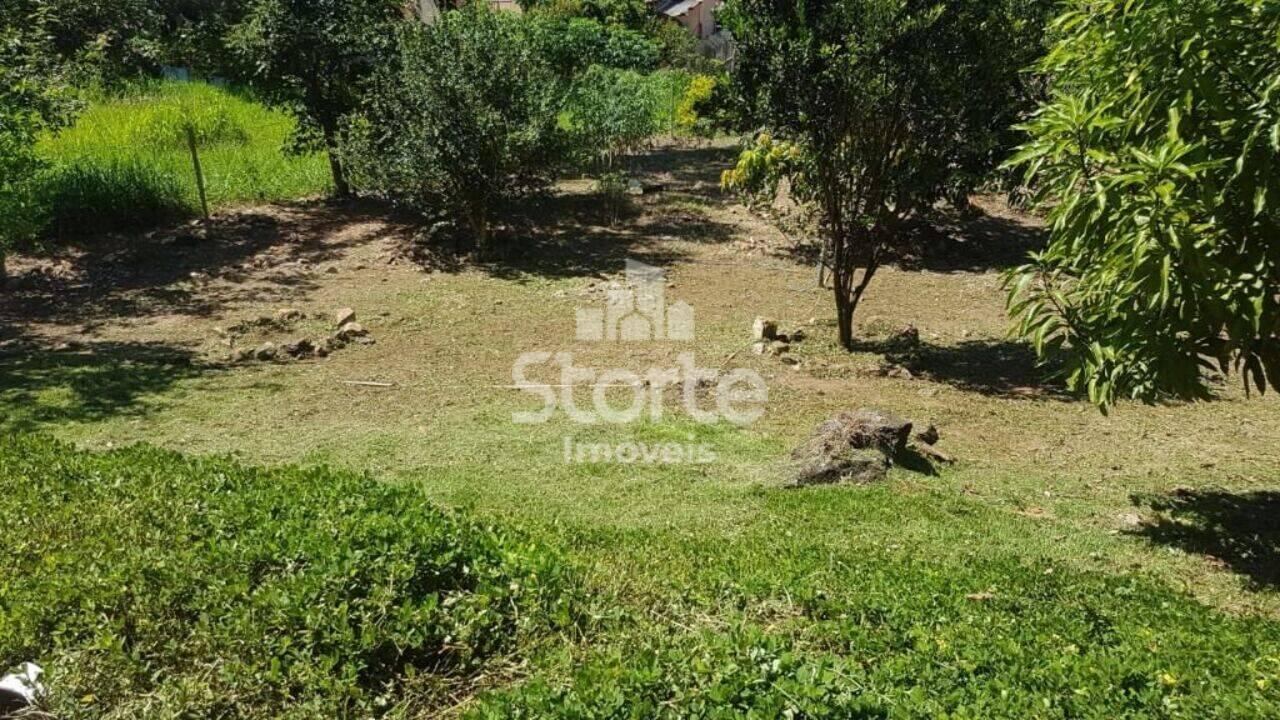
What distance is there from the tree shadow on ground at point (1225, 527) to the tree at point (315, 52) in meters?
11.1

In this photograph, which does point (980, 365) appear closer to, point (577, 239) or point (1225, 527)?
point (1225, 527)

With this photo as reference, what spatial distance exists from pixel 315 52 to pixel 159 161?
3341 mm

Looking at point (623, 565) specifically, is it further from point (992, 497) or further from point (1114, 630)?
point (992, 497)

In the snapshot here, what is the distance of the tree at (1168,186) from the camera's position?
4203 mm

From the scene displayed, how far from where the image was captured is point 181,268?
11.9m

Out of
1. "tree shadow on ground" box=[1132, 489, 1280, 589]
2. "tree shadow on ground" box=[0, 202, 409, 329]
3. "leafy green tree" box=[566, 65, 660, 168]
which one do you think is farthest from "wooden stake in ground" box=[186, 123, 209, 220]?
"tree shadow on ground" box=[1132, 489, 1280, 589]

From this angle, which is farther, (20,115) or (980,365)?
(20,115)

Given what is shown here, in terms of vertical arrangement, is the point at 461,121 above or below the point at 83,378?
above

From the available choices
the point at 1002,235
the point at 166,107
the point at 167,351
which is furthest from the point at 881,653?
the point at 166,107

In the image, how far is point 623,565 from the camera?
4.15 m

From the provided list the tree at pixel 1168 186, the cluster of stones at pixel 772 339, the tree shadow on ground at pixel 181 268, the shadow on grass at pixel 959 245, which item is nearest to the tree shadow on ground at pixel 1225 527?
the tree at pixel 1168 186

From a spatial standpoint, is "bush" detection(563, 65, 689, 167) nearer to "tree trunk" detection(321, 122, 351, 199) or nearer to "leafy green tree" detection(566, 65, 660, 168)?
"leafy green tree" detection(566, 65, 660, 168)

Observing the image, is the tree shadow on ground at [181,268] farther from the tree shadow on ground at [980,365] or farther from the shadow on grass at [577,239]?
the tree shadow on ground at [980,365]

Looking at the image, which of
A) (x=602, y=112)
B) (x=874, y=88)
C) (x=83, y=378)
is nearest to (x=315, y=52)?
(x=602, y=112)
